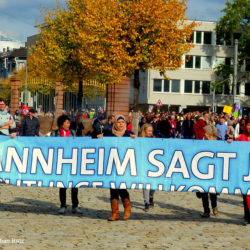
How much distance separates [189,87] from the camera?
84.8 meters

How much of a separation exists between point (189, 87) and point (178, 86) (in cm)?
135

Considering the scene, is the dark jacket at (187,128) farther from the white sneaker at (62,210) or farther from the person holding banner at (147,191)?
the white sneaker at (62,210)

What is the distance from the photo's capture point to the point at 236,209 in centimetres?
1387

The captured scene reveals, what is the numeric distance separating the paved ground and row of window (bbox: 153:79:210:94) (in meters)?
68.7

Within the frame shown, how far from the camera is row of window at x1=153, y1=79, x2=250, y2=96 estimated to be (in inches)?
3300

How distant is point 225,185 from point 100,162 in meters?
2.10

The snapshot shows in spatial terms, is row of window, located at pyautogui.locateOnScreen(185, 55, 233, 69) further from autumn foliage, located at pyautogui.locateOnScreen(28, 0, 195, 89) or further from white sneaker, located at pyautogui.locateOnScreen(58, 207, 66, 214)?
white sneaker, located at pyautogui.locateOnScreen(58, 207, 66, 214)

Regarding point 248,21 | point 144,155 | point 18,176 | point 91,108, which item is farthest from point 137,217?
point 248,21

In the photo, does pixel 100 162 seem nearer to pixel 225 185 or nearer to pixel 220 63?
pixel 225 185

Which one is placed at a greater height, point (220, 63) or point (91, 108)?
point (220, 63)

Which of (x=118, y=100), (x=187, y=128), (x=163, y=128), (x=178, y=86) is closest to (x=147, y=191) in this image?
(x=163, y=128)

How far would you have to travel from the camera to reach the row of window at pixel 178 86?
8381 cm

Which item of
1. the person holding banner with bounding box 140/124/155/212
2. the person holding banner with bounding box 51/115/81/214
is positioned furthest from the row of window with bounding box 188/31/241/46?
the person holding banner with bounding box 51/115/81/214

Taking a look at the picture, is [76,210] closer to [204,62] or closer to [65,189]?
[65,189]
